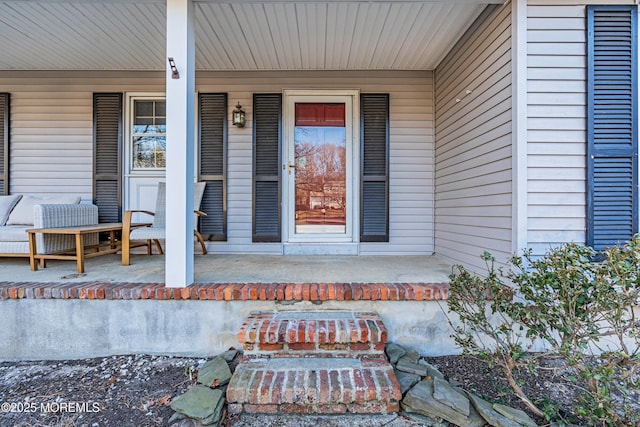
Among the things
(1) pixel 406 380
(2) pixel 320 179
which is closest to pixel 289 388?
(1) pixel 406 380

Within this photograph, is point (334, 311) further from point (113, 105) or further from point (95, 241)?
point (113, 105)

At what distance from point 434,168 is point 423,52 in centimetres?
133

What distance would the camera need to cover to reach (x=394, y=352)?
2.11 m

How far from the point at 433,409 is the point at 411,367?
0.33m

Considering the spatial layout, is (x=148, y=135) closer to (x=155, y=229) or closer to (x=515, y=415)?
(x=155, y=229)

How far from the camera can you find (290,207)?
3920 millimetres

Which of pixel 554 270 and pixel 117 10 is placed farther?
pixel 117 10

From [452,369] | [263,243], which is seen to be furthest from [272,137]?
[452,369]

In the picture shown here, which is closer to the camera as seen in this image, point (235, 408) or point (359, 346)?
point (235, 408)

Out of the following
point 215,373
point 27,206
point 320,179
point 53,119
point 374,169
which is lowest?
point 215,373

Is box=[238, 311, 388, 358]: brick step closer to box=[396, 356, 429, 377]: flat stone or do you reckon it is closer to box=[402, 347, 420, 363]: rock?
box=[396, 356, 429, 377]: flat stone

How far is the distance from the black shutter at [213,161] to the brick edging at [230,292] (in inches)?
67.4

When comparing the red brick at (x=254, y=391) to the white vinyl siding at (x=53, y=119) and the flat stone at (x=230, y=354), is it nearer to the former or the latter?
the flat stone at (x=230, y=354)

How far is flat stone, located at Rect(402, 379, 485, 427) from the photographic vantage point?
5.11ft
